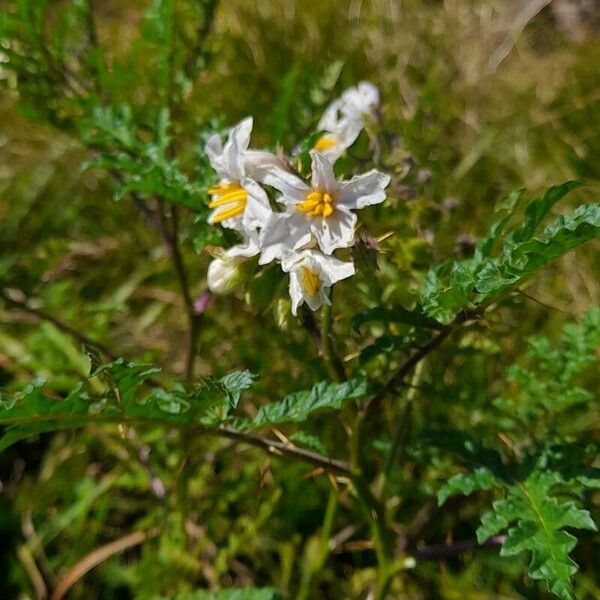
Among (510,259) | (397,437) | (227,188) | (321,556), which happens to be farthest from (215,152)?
(321,556)

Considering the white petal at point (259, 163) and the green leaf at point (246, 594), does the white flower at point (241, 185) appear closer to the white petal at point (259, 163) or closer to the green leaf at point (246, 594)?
the white petal at point (259, 163)

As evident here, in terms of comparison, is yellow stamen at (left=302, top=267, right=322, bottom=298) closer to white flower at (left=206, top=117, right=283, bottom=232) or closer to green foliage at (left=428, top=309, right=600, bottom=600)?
white flower at (left=206, top=117, right=283, bottom=232)

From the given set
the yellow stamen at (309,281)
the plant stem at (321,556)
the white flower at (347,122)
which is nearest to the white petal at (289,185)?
the yellow stamen at (309,281)

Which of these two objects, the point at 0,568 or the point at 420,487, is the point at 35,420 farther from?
the point at 0,568

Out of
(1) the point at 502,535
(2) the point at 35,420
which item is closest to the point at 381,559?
(1) the point at 502,535

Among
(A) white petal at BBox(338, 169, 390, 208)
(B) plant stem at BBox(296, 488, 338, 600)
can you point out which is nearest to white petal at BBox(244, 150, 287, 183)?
(A) white petal at BBox(338, 169, 390, 208)

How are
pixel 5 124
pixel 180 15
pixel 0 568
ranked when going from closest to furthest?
pixel 180 15 < pixel 0 568 < pixel 5 124
